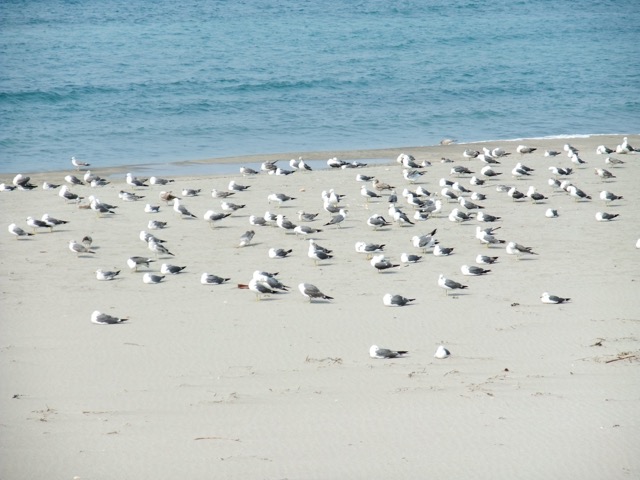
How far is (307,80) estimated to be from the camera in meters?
39.5

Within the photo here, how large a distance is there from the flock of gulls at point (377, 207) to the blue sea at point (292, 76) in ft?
17.3

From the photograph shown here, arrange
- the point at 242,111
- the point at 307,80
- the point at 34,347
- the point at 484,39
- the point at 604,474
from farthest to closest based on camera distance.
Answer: the point at 484,39
the point at 307,80
the point at 242,111
the point at 34,347
the point at 604,474

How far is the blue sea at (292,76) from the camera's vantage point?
1145 inches

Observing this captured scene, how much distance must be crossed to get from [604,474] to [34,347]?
244 inches

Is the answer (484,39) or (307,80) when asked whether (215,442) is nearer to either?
(307,80)

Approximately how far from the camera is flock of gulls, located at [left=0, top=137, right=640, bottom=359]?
516 inches

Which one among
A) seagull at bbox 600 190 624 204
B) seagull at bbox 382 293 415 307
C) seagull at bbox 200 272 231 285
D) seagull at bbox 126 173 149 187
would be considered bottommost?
seagull at bbox 126 173 149 187

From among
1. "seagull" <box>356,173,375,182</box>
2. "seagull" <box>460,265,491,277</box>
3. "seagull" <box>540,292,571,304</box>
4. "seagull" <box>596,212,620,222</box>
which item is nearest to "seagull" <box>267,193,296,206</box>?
"seagull" <box>356,173,375,182</box>

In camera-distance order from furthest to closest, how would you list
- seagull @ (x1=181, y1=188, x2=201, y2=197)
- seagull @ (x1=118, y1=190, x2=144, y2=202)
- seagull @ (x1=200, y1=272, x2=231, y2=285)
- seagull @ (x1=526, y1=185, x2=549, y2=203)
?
seagull @ (x1=181, y1=188, x2=201, y2=197) → seagull @ (x1=118, y1=190, x2=144, y2=202) → seagull @ (x1=526, y1=185, x2=549, y2=203) → seagull @ (x1=200, y1=272, x2=231, y2=285)

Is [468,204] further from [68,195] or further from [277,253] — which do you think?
[68,195]

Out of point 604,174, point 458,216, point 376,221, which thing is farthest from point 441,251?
point 604,174

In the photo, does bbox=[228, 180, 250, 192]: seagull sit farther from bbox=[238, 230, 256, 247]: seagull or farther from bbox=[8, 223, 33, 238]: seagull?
bbox=[8, 223, 33, 238]: seagull

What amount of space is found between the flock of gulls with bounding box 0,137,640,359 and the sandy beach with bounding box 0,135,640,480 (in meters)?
0.15

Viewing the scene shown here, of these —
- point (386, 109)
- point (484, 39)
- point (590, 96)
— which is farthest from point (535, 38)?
point (386, 109)
